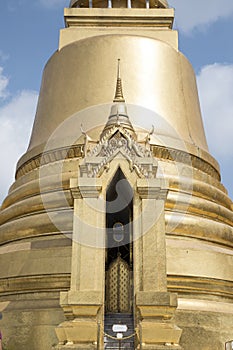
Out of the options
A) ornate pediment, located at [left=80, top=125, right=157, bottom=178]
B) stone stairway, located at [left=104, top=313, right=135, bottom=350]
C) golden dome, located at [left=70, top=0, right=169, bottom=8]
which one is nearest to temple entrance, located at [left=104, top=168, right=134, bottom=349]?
stone stairway, located at [left=104, top=313, right=135, bottom=350]

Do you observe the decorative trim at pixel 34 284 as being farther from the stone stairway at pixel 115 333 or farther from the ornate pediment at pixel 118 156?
the ornate pediment at pixel 118 156

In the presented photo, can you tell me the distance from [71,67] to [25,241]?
17.3 feet

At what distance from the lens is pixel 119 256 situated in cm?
865

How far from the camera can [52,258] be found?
29.7ft

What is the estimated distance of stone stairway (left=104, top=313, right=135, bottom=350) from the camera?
696 cm

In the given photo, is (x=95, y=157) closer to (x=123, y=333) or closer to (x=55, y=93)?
(x=123, y=333)

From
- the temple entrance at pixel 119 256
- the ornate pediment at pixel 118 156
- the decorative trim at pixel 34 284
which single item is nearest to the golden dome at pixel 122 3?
the ornate pediment at pixel 118 156

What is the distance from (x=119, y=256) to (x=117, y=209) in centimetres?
91

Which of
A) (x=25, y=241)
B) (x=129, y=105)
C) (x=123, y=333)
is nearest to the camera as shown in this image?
→ (x=123, y=333)

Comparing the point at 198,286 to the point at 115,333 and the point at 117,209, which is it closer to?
the point at 117,209

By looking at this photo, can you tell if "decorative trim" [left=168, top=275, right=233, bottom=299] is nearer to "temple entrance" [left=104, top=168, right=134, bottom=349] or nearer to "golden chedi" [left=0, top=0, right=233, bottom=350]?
"golden chedi" [left=0, top=0, right=233, bottom=350]

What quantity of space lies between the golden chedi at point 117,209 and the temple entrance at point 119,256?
0.02 meters

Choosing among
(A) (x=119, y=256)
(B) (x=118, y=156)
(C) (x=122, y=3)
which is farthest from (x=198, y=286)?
(C) (x=122, y=3)

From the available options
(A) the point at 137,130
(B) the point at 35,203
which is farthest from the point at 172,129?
(B) the point at 35,203
